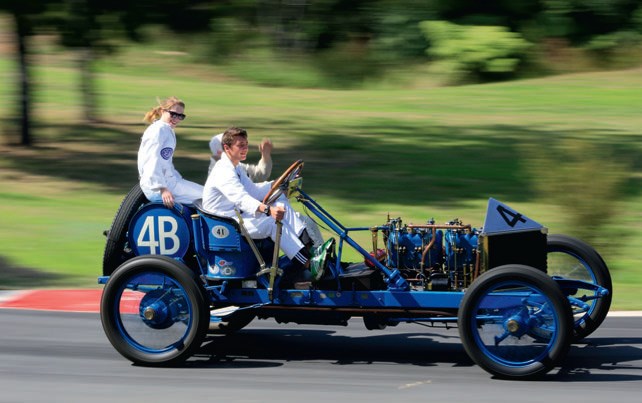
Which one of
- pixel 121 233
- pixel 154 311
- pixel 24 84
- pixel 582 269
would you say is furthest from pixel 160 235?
pixel 24 84

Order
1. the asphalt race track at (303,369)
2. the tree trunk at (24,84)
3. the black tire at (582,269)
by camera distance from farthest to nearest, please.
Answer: the tree trunk at (24,84) < the black tire at (582,269) < the asphalt race track at (303,369)

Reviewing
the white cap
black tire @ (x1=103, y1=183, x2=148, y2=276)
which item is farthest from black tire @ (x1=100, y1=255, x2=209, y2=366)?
the white cap

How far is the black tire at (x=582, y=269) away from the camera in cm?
806

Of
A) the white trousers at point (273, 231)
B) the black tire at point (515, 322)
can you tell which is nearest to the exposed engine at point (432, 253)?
the black tire at point (515, 322)

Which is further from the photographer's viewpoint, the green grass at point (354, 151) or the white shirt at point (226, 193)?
the green grass at point (354, 151)

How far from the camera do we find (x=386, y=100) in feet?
87.2

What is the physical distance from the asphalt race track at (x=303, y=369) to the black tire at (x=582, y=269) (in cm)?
20

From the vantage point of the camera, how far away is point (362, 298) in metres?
7.36

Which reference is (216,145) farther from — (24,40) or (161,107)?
(24,40)

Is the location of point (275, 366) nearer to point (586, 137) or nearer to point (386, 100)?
point (586, 137)

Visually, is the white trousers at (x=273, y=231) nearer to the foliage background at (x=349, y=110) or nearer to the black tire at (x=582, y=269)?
the black tire at (x=582, y=269)

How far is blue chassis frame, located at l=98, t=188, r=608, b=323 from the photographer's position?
727 centimetres

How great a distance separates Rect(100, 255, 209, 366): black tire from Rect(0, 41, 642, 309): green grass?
3598mm

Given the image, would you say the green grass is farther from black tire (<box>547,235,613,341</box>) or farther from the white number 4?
the white number 4
